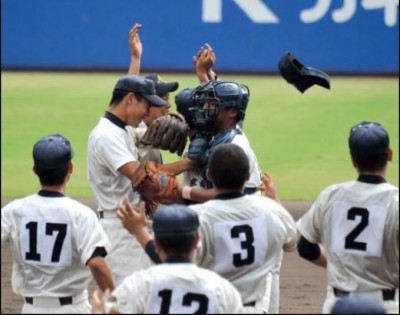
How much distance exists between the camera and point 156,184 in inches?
225

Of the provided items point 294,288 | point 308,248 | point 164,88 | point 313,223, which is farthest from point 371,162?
point 294,288

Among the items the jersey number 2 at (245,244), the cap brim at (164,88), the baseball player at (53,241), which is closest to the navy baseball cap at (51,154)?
the baseball player at (53,241)

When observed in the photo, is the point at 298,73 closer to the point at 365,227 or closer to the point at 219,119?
the point at 219,119

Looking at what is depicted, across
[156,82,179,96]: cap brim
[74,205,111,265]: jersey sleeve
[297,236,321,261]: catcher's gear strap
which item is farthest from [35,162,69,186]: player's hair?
[156,82,179,96]: cap brim

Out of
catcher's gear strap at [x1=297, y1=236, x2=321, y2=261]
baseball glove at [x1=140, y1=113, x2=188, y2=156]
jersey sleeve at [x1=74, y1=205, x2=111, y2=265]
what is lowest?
catcher's gear strap at [x1=297, y1=236, x2=321, y2=261]

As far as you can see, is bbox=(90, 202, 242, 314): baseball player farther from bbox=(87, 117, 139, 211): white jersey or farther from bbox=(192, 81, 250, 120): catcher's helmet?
bbox=(87, 117, 139, 211): white jersey

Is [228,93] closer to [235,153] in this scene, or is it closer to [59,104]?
[235,153]

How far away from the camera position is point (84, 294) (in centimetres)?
Answer: 525

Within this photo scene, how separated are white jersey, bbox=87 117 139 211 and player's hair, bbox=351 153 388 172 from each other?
1502mm

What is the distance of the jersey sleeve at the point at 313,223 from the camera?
506 cm

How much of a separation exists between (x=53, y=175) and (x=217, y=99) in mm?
1129

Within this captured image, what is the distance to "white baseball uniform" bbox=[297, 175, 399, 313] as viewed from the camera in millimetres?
4887

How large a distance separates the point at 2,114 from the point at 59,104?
774mm

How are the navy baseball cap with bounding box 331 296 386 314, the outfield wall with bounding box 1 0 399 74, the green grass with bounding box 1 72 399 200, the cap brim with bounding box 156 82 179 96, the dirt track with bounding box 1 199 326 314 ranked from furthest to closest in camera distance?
the outfield wall with bounding box 1 0 399 74, the green grass with bounding box 1 72 399 200, the dirt track with bounding box 1 199 326 314, the cap brim with bounding box 156 82 179 96, the navy baseball cap with bounding box 331 296 386 314
